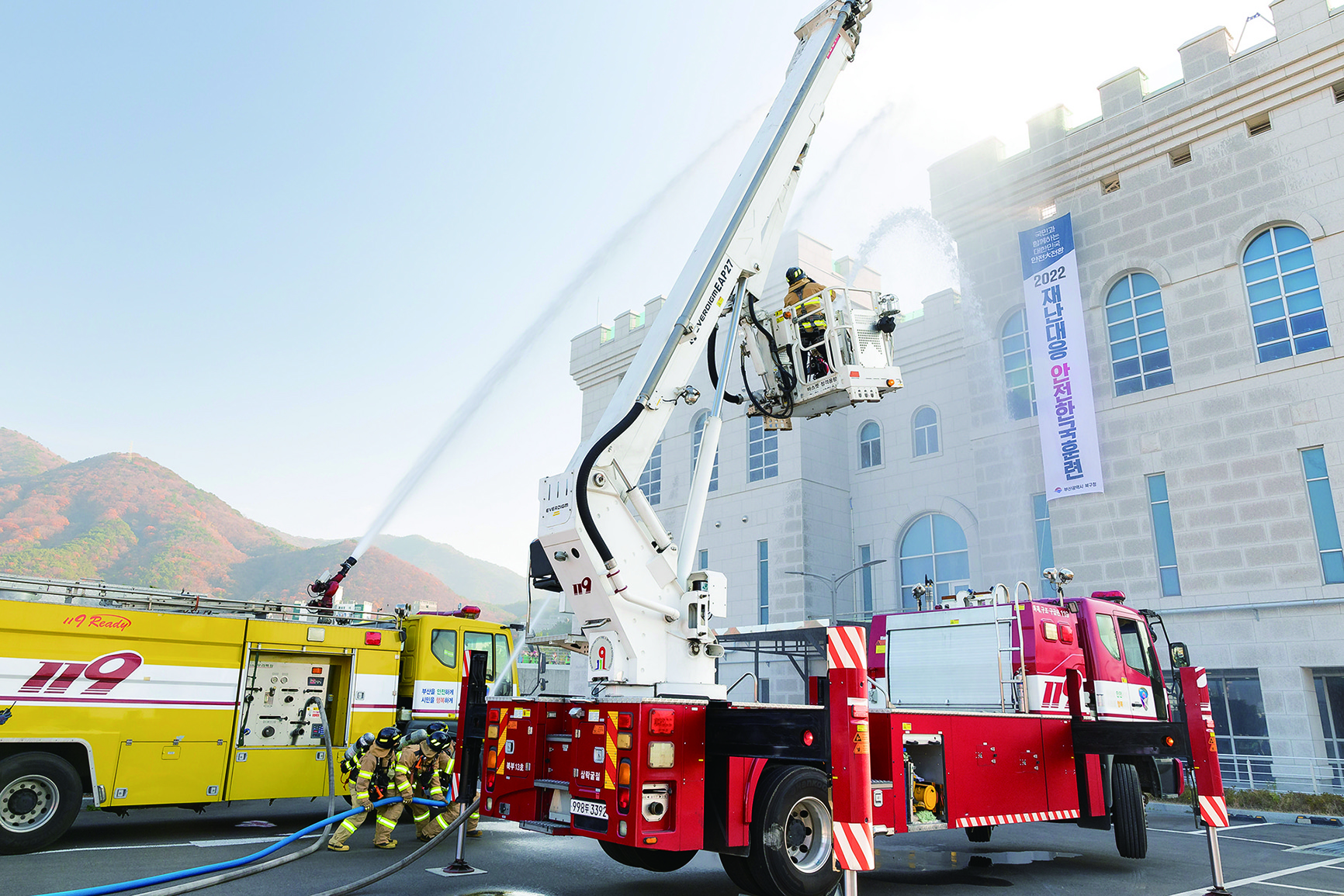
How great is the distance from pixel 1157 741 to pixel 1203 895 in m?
1.68

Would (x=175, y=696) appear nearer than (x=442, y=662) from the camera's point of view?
Yes

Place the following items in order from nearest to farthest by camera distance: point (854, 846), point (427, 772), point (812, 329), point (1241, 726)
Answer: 1. point (854, 846)
2. point (812, 329)
3. point (427, 772)
4. point (1241, 726)

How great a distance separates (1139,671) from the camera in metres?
10.6

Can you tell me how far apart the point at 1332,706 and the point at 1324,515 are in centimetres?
410

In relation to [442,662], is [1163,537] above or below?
above

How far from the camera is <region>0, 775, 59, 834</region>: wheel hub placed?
8797 millimetres

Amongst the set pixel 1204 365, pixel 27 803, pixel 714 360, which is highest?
pixel 1204 365

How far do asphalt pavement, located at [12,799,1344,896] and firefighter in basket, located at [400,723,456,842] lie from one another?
1.09ft

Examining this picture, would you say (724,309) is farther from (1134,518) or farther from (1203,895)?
(1134,518)

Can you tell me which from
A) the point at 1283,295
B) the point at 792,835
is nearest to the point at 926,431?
the point at 1283,295

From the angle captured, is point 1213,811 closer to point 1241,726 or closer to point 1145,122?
point 1241,726

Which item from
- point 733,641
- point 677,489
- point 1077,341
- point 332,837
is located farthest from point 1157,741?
point 677,489

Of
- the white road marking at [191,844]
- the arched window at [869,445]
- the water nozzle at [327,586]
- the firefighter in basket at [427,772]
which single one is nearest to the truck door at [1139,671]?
the firefighter in basket at [427,772]

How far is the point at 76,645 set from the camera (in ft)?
31.0
